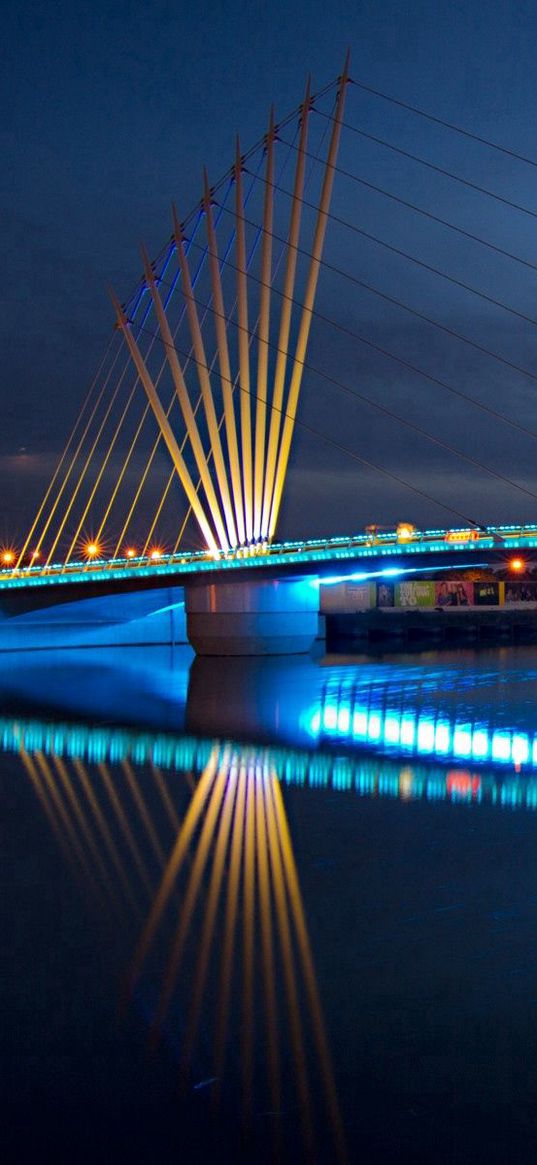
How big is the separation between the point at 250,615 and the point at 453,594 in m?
42.9

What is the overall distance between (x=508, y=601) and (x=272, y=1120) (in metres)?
84.7

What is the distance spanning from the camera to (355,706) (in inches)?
1083

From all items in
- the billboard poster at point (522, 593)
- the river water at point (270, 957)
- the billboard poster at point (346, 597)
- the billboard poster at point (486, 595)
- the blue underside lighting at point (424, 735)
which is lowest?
the river water at point (270, 957)

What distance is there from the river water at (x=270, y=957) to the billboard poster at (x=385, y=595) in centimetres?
6426

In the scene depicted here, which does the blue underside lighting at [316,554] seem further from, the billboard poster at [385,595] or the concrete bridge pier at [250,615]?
the billboard poster at [385,595]

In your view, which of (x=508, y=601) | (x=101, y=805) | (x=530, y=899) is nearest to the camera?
(x=530, y=899)

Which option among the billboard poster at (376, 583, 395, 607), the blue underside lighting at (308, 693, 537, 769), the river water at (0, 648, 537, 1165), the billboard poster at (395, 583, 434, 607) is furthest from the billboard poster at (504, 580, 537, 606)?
the river water at (0, 648, 537, 1165)

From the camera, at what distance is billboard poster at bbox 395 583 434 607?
279ft

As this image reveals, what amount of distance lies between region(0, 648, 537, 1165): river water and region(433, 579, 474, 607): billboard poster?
220 feet

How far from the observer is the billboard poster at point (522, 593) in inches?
3519

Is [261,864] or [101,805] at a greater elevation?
[101,805]

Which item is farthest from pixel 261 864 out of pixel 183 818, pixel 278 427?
pixel 278 427

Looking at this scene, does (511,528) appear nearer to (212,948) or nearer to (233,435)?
(233,435)

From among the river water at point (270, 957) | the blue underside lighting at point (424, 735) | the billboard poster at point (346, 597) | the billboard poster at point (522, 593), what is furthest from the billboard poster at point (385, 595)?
the river water at point (270, 957)
